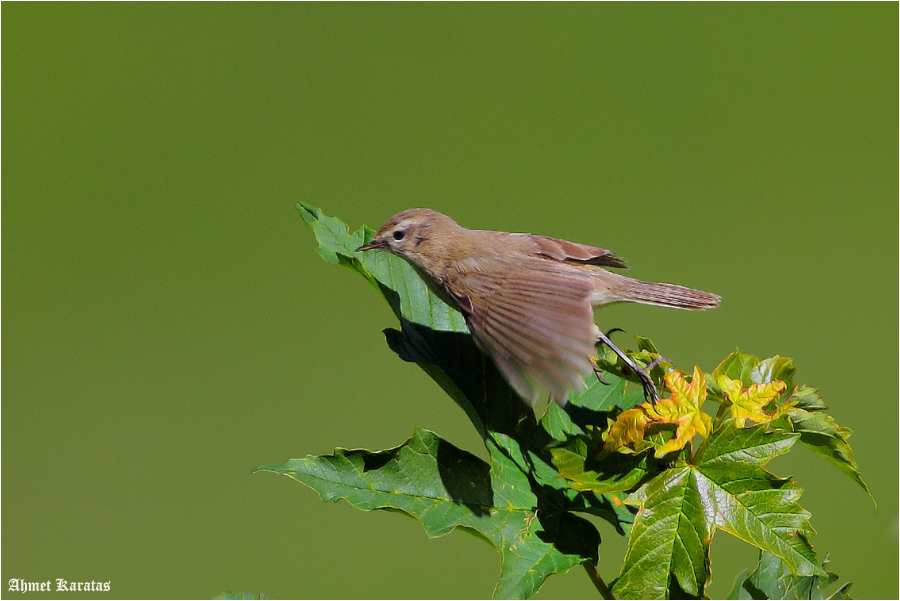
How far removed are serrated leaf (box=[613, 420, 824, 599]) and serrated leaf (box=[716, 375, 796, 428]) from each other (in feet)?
0.05

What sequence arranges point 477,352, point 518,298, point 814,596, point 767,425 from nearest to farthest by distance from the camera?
point 767,425 → point 814,596 → point 477,352 → point 518,298

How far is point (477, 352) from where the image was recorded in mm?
1181

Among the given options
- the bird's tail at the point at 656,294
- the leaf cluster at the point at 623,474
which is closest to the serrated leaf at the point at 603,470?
the leaf cluster at the point at 623,474

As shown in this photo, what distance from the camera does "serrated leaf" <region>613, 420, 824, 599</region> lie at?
0.79 metres

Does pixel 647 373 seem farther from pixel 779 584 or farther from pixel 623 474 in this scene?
pixel 779 584

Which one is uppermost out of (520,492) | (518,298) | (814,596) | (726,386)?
(518,298)

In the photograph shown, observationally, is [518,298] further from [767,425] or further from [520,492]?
[767,425]

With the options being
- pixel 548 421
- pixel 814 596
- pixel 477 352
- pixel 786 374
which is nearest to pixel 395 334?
pixel 477 352

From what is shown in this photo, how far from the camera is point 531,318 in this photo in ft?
4.22

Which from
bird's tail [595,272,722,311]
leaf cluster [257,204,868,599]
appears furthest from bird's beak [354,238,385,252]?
bird's tail [595,272,722,311]

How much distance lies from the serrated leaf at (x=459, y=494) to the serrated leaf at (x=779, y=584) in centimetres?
22

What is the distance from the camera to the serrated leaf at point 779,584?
3.04 ft

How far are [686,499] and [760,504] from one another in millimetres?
75

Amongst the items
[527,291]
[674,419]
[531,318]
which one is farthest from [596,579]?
[527,291]
